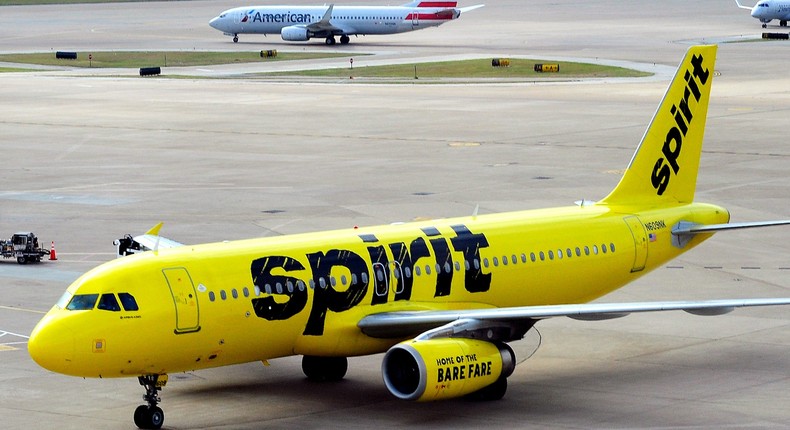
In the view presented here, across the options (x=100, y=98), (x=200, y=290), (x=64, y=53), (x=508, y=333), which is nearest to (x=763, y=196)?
(x=508, y=333)

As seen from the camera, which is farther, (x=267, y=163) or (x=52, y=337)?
(x=267, y=163)

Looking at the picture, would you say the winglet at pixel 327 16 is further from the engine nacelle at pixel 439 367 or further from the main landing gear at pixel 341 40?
the engine nacelle at pixel 439 367

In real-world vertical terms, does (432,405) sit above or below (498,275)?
below

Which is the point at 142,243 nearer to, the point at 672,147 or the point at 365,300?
the point at 365,300

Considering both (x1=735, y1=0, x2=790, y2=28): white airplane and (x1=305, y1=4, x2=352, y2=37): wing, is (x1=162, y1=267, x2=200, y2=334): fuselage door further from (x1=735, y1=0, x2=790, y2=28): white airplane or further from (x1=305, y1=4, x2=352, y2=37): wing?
(x1=735, y1=0, x2=790, y2=28): white airplane

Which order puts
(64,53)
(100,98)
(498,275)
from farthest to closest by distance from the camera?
(64,53)
(100,98)
(498,275)

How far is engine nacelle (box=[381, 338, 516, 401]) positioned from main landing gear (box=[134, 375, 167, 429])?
181 inches

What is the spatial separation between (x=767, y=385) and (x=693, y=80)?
387 inches

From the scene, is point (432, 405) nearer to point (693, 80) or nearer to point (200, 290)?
point (200, 290)

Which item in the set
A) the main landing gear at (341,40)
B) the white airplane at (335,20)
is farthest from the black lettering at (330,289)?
the main landing gear at (341,40)

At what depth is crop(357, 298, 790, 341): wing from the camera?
29406 mm

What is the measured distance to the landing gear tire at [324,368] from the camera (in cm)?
3275

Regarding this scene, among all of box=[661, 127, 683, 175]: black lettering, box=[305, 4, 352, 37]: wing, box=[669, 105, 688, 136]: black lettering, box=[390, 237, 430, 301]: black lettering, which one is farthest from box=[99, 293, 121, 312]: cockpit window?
box=[305, 4, 352, 37]: wing

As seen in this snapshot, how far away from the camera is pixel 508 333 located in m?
30.6
